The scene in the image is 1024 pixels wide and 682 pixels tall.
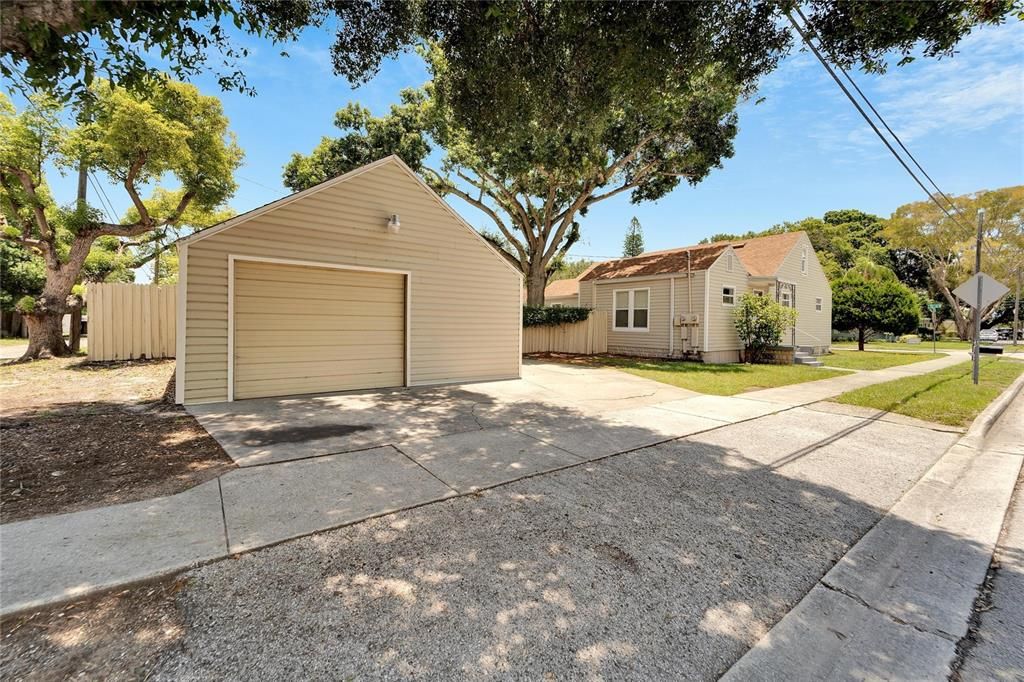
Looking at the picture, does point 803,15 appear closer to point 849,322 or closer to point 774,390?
point 774,390

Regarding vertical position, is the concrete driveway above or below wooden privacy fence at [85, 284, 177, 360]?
below

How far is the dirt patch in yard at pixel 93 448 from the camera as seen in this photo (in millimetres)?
3234

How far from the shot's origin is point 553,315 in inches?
672

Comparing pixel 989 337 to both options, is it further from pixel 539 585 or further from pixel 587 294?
pixel 539 585

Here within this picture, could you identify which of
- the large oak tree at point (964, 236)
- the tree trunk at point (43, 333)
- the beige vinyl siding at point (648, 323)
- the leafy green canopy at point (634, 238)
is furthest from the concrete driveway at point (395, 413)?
the leafy green canopy at point (634, 238)

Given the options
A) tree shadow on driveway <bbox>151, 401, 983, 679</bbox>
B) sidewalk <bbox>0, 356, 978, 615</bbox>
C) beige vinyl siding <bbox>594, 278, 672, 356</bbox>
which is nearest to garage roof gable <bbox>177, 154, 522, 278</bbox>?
sidewalk <bbox>0, 356, 978, 615</bbox>

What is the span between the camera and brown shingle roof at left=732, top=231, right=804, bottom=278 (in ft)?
57.1

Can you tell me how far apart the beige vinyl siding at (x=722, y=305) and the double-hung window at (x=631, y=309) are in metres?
2.35

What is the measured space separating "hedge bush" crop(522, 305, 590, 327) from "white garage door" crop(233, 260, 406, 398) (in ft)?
29.1

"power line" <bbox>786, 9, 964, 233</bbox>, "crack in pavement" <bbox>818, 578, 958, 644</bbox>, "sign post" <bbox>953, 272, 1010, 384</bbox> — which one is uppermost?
"power line" <bbox>786, 9, 964, 233</bbox>

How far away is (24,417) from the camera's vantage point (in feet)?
17.8

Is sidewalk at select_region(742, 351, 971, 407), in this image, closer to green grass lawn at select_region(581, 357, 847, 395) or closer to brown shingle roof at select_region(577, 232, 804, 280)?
green grass lawn at select_region(581, 357, 847, 395)

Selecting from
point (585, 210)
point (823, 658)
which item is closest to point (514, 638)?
point (823, 658)

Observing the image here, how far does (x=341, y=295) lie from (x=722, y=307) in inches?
521
